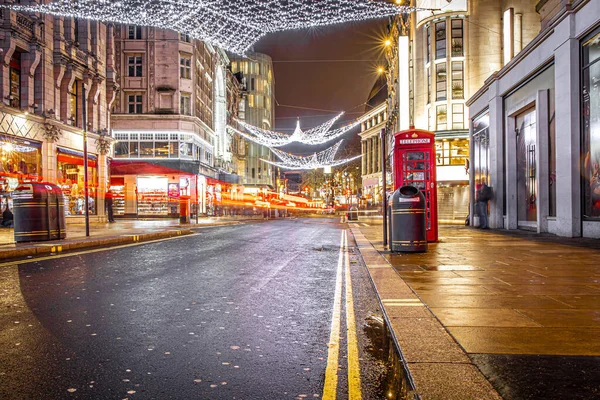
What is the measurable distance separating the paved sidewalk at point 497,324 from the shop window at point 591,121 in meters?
4.84

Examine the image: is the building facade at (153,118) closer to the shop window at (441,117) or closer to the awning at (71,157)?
the awning at (71,157)

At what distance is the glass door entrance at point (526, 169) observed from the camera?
18094mm

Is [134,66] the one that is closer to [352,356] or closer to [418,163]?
[418,163]

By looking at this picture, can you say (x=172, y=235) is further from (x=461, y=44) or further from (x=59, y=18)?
(x=461, y=44)

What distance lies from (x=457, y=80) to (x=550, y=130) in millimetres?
27725

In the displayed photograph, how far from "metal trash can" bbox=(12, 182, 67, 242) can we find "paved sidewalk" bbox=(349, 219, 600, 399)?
31.1 feet

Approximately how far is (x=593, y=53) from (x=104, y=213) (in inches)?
1137

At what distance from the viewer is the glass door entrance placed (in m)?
18.1

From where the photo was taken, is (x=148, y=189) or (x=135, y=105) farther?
(x=135, y=105)

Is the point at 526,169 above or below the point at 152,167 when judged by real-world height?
below

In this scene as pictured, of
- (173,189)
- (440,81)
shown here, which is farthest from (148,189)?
(440,81)

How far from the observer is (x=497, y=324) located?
4.67 meters

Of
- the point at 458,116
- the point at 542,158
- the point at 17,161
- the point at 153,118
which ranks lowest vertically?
the point at 542,158

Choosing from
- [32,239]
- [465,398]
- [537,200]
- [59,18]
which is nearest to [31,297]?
[465,398]
